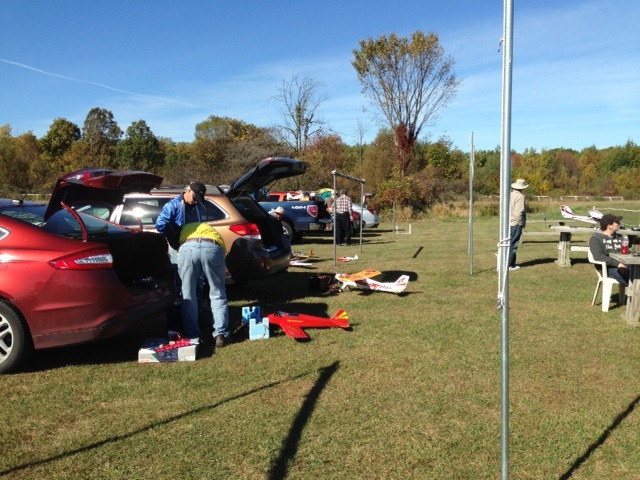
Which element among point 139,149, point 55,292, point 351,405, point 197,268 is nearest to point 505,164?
point 351,405

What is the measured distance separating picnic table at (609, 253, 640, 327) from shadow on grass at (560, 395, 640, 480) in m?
2.73

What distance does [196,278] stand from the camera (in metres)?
6.19

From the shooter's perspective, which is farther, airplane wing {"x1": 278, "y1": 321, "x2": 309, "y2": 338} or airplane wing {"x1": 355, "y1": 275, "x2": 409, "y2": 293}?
airplane wing {"x1": 355, "y1": 275, "x2": 409, "y2": 293}

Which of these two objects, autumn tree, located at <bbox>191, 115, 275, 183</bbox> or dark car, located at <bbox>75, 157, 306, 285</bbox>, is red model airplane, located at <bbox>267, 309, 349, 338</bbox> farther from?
autumn tree, located at <bbox>191, 115, 275, 183</bbox>

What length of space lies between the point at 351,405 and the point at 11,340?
2924 mm

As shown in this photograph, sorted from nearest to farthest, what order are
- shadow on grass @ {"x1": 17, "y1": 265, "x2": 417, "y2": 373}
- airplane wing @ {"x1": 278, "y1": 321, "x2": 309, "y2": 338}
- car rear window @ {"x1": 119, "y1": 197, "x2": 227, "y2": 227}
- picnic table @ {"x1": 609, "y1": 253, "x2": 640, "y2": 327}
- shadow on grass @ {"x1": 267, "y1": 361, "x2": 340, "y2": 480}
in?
shadow on grass @ {"x1": 267, "y1": 361, "x2": 340, "y2": 480} → shadow on grass @ {"x1": 17, "y1": 265, "x2": 417, "y2": 373} → airplane wing @ {"x1": 278, "y1": 321, "x2": 309, "y2": 338} → picnic table @ {"x1": 609, "y1": 253, "x2": 640, "y2": 327} → car rear window @ {"x1": 119, "y1": 197, "x2": 227, "y2": 227}

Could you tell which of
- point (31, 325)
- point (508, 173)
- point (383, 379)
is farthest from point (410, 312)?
point (508, 173)

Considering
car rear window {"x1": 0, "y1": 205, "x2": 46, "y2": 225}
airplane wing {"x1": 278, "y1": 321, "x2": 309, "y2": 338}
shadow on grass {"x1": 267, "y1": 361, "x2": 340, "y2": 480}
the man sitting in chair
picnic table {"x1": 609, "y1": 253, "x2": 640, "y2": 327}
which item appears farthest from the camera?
the man sitting in chair

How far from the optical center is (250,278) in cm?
805

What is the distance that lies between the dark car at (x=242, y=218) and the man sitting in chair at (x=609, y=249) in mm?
4162

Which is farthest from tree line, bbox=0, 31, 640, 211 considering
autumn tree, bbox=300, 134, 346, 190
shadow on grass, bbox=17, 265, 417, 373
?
shadow on grass, bbox=17, 265, 417, 373

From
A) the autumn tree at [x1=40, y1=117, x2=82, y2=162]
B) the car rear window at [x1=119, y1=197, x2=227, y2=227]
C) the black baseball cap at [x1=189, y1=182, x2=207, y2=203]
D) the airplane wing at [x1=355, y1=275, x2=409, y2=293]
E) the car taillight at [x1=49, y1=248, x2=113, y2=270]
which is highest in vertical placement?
the autumn tree at [x1=40, y1=117, x2=82, y2=162]

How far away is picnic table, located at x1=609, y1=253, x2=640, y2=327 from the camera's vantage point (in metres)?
7.05

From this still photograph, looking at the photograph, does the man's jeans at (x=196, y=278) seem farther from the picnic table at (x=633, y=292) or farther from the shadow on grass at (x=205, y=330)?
the picnic table at (x=633, y=292)
